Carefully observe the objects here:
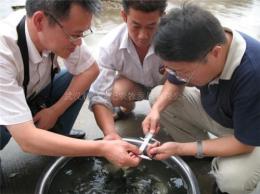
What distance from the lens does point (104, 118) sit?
216 centimetres

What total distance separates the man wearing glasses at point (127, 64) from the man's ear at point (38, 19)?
53cm

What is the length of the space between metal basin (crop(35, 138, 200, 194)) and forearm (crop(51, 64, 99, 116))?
0.95 ft

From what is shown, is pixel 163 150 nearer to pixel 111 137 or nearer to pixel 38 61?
pixel 111 137

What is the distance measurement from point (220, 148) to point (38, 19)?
103 cm

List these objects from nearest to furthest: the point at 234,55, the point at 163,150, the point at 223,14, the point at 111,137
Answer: the point at 234,55, the point at 163,150, the point at 111,137, the point at 223,14

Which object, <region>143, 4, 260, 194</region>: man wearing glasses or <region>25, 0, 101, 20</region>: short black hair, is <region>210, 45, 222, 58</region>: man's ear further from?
<region>25, 0, 101, 20</region>: short black hair

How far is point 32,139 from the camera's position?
1664 millimetres

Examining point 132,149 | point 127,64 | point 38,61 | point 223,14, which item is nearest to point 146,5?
point 127,64

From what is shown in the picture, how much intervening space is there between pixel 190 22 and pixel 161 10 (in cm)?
60

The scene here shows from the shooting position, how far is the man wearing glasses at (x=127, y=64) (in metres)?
2.01

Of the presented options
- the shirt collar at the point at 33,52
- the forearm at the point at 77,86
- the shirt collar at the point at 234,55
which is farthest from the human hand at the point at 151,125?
the shirt collar at the point at 33,52

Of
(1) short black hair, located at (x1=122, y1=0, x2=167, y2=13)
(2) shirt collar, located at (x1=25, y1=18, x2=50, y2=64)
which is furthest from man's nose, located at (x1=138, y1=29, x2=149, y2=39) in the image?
(2) shirt collar, located at (x1=25, y1=18, x2=50, y2=64)

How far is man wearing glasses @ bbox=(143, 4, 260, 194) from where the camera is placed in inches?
58.1

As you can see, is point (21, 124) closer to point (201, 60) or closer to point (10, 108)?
point (10, 108)
